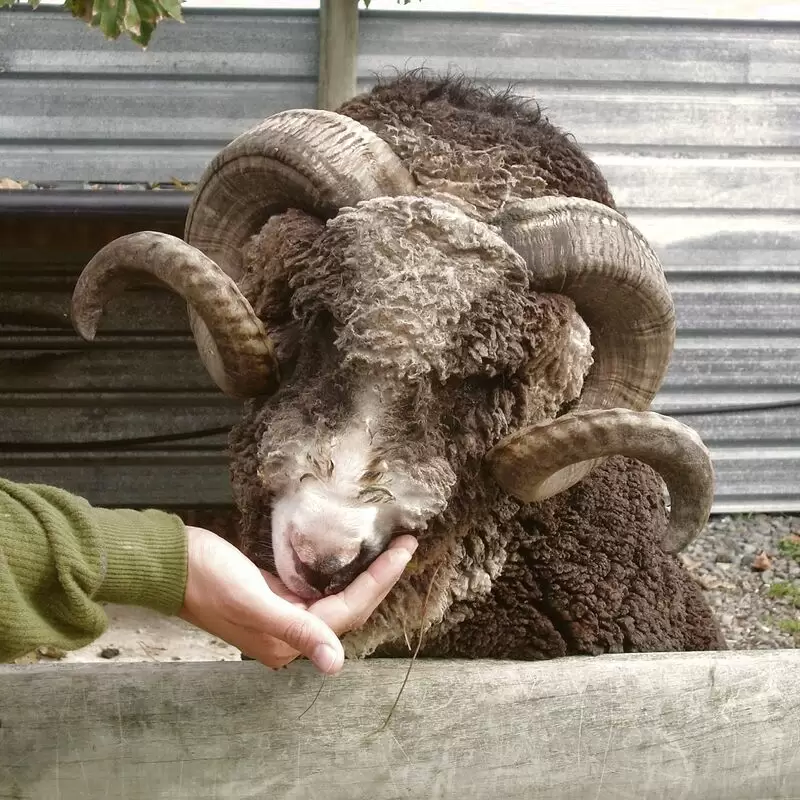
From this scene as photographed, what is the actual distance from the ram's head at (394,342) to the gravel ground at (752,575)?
1816mm

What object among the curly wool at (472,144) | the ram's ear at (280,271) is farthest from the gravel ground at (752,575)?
the ram's ear at (280,271)

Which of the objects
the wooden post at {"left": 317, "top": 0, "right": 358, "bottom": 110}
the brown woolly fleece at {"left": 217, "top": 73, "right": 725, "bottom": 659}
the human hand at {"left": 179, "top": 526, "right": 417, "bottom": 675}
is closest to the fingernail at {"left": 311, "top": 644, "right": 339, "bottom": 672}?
the human hand at {"left": 179, "top": 526, "right": 417, "bottom": 675}

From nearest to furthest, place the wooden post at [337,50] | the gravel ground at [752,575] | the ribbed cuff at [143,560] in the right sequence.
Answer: the ribbed cuff at [143,560] → the gravel ground at [752,575] → the wooden post at [337,50]

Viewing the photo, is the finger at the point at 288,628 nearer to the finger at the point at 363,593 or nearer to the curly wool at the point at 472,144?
the finger at the point at 363,593

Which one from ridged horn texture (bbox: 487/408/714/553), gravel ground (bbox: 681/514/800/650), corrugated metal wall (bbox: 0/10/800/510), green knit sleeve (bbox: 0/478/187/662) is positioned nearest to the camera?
green knit sleeve (bbox: 0/478/187/662)

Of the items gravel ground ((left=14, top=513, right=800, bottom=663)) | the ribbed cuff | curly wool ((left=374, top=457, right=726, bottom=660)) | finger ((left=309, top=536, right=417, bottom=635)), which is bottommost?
gravel ground ((left=14, top=513, right=800, bottom=663))

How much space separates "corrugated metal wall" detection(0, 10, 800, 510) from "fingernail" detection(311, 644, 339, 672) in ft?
9.19

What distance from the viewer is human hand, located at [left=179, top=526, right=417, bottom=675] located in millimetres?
1599

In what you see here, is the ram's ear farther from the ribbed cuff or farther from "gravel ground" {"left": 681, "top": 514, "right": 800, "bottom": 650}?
"gravel ground" {"left": 681, "top": 514, "right": 800, "bottom": 650}

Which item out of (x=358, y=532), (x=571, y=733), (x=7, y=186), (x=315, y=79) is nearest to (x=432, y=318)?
(x=358, y=532)

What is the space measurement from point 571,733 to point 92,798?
37.2 inches

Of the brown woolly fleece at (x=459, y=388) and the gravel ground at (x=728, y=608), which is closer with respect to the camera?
the brown woolly fleece at (x=459, y=388)

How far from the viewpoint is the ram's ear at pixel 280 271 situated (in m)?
2.21

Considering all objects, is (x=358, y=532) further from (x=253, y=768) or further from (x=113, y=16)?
(x=113, y=16)
